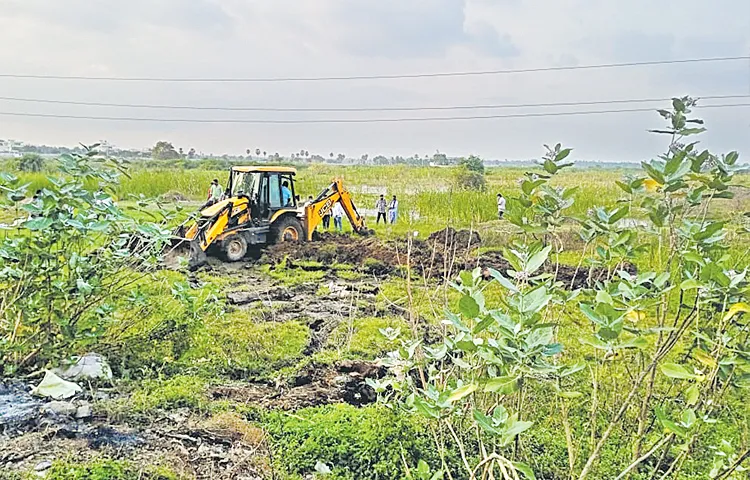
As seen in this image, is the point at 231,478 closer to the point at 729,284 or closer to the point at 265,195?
the point at 729,284

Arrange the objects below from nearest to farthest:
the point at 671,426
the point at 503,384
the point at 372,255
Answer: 1. the point at 503,384
2. the point at 671,426
3. the point at 372,255

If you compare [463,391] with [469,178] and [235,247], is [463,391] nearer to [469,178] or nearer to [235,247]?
[235,247]

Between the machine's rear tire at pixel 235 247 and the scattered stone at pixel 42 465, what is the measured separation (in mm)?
6272

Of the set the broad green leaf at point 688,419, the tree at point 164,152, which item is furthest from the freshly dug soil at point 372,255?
the tree at point 164,152

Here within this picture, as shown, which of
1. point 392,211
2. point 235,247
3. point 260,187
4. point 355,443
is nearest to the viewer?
point 355,443

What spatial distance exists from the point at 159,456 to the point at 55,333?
1.31 metres

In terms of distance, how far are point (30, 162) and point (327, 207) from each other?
18.3 m

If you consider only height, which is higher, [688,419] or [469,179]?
[469,179]

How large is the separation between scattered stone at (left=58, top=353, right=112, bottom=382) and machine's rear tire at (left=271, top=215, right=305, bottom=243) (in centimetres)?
577

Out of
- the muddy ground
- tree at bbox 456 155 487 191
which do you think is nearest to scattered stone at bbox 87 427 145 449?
the muddy ground

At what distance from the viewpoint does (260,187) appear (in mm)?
9516

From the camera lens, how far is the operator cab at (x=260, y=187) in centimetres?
944

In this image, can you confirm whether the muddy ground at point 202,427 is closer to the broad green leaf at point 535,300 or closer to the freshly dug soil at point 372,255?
the broad green leaf at point 535,300

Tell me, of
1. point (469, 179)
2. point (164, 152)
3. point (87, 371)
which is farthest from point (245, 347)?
point (164, 152)
